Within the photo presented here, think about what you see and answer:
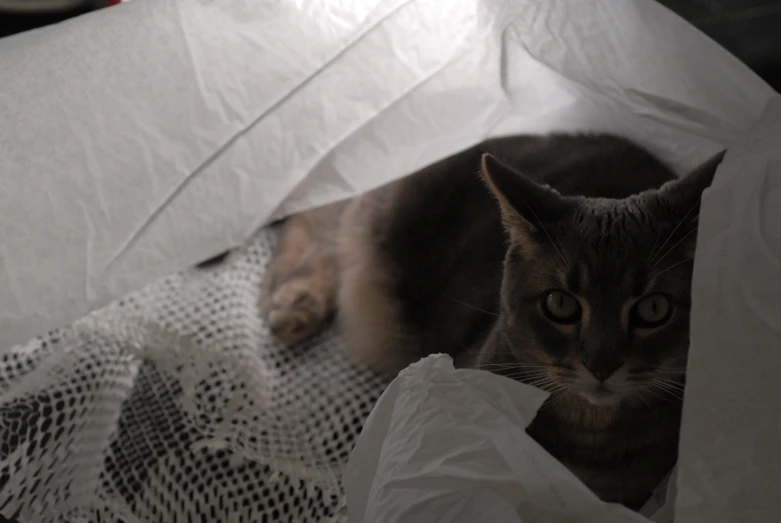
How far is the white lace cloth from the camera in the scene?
0.74 meters

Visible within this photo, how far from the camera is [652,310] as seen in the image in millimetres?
676

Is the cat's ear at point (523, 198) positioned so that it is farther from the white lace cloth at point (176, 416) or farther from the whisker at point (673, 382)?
the white lace cloth at point (176, 416)

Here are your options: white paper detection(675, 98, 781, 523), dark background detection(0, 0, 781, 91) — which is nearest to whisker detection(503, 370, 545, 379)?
white paper detection(675, 98, 781, 523)

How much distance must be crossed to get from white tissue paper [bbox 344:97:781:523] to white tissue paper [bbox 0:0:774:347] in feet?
1.16

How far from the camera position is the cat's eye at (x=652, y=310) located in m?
0.67

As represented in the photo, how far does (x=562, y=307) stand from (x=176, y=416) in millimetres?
467

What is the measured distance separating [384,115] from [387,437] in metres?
0.53

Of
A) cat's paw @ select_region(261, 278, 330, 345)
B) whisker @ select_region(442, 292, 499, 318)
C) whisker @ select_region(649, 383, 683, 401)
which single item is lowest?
cat's paw @ select_region(261, 278, 330, 345)

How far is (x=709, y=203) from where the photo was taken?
553 millimetres

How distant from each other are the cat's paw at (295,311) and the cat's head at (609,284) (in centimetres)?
39

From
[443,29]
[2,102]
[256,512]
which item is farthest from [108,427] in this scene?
[443,29]

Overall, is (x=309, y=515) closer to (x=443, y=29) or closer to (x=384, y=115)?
(x=384, y=115)

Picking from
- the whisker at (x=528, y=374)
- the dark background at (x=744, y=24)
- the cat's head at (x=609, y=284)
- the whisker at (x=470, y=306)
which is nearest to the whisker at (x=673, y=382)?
the cat's head at (x=609, y=284)

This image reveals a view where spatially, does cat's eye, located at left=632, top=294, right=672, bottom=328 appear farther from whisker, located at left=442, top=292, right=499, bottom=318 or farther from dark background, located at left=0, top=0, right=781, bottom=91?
dark background, located at left=0, top=0, right=781, bottom=91
